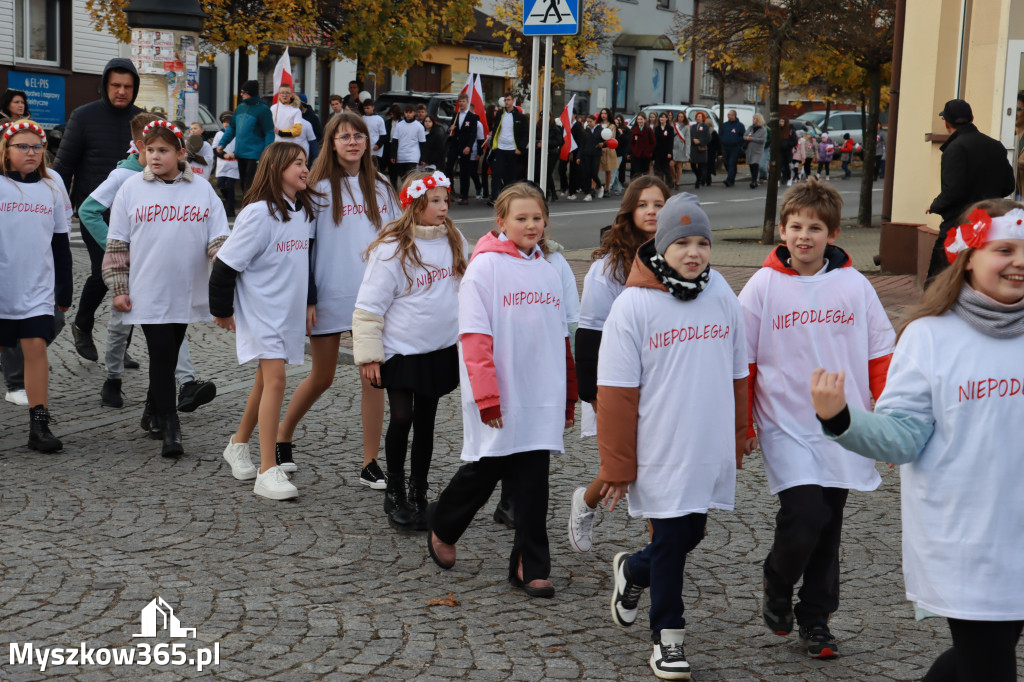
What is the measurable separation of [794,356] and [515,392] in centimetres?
110

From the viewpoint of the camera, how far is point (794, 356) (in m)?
4.45

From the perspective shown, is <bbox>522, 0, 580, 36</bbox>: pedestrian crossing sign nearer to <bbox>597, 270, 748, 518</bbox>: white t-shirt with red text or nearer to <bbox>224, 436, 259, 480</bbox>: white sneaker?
<bbox>224, 436, 259, 480</bbox>: white sneaker

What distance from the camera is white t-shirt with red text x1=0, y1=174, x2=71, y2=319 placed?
699 centimetres

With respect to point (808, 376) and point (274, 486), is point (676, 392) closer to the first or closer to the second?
point (808, 376)

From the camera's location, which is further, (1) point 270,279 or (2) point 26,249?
(2) point 26,249

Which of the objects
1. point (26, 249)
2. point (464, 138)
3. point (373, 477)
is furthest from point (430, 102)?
point (373, 477)

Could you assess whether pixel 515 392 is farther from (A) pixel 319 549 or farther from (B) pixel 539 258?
(A) pixel 319 549

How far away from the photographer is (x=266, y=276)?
627 centimetres

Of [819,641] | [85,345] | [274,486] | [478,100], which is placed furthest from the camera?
[478,100]

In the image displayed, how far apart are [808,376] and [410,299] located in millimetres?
1943

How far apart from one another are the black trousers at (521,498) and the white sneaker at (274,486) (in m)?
1.27

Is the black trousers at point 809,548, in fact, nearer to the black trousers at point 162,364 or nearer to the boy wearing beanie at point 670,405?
the boy wearing beanie at point 670,405

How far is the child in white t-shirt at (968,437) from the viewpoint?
10.4 ft

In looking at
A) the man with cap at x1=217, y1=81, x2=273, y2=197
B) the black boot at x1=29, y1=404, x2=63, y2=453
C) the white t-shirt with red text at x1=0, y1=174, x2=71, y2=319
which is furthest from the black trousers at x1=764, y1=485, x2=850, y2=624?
the man with cap at x1=217, y1=81, x2=273, y2=197
